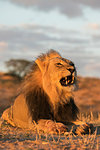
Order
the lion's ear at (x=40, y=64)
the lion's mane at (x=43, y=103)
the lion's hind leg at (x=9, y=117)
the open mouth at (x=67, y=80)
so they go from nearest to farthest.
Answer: the open mouth at (x=67, y=80) → the lion's mane at (x=43, y=103) → the lion's ear at (x=40, y=64) → the lion's hind leg at (x=9, y=117)

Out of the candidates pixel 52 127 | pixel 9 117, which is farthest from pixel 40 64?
pixel 9 117

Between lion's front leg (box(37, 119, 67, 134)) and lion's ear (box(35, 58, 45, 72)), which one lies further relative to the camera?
lion's ear (box(35, 58, 45, 72))

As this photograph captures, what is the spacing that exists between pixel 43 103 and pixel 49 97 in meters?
0.19

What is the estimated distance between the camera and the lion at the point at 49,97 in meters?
5.46

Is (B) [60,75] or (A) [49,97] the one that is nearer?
(B) [60,75]

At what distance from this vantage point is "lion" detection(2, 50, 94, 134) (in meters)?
5.46

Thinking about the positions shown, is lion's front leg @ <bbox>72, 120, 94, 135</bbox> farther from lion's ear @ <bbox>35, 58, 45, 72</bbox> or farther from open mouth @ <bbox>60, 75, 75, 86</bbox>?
lion's ear @ <bbox>35, 58, 45, 72</bbox>

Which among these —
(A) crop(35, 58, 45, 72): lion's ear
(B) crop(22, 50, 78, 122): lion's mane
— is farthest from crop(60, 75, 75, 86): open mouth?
(A) crop(35, 58, 45, 72): lion's ear

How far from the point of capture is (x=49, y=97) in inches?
230

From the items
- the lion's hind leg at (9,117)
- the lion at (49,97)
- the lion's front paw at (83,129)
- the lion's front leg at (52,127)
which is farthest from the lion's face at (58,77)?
the lion's hind leg at (9,117)

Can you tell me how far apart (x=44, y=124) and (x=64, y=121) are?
2.32 ft

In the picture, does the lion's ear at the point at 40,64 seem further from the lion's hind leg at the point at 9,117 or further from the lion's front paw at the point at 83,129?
the lion's hind leg at the point at 9,117

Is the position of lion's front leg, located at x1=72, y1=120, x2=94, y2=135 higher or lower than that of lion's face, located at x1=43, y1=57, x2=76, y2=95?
lower

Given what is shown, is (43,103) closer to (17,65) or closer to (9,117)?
(9,117)
